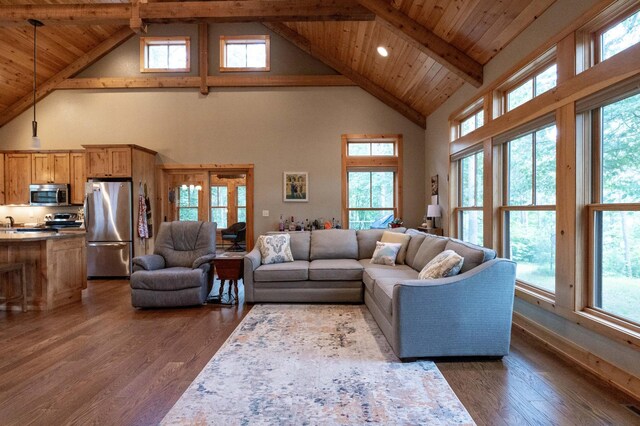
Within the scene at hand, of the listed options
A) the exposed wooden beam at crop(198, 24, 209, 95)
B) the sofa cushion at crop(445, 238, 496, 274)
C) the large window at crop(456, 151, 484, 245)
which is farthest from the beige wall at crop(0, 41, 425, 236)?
the sofa cushion at crop(445, 238, 496, 274)

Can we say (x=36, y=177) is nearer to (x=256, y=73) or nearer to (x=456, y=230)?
(x=256, y=73)

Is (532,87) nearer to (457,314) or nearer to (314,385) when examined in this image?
(457,314)

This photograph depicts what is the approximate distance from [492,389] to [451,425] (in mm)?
580

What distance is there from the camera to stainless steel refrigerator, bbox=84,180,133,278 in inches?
227

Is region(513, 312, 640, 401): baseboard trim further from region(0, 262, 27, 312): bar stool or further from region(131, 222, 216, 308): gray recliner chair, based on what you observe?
region(0, 262, 27, 312): bar stool

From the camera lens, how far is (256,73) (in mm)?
6500

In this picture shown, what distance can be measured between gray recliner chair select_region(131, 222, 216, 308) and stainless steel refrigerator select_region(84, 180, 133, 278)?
5.95 feet

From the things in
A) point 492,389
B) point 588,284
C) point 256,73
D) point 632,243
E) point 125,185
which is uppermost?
point 256,73

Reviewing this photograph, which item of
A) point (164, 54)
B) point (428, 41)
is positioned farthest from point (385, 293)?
point (164, 54)

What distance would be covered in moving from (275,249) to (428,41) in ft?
10.8

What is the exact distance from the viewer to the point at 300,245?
477 centimetres

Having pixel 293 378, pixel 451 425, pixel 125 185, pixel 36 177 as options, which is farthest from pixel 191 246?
pixel 36 177

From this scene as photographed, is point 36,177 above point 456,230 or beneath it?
above

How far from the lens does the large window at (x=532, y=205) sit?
3.03 metres
